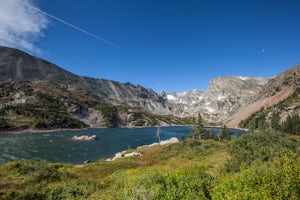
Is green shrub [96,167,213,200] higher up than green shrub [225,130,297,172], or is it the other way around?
green shrub [225,130,297,172]

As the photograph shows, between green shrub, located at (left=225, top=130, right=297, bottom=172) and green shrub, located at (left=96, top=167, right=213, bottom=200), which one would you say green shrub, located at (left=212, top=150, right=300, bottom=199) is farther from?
green shrub, located at (left=225, top=130, right=297, bottom=172)

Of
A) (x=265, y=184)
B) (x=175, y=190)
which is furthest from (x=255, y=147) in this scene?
(x=175, y=190)

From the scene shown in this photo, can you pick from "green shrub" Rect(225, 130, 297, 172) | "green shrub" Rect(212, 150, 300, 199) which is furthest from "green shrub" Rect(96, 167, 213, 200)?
"green shrub" Rect(225, 130, 297, 172)

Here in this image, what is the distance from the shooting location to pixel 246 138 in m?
22.7

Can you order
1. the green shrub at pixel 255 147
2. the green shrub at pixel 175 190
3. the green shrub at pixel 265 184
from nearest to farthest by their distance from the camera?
the green shrub at pixel 265 184 < the green shrub at pixel 175 190 < the green shrub at pixel 255 147

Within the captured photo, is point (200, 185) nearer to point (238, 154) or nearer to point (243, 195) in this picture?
point (243, 195)

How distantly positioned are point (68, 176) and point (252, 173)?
25.2 meters

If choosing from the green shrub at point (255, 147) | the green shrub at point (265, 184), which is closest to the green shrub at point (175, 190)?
the green shrub at point (265, 184)

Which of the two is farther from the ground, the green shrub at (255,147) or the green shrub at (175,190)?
the green shrub at (255,147)

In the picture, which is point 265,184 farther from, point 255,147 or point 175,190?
point 255,147

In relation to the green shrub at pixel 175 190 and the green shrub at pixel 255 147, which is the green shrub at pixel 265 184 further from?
the green shrub at pixel 255 147

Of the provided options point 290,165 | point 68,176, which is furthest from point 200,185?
point 68,176

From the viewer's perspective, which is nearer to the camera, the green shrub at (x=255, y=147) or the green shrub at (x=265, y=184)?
the green shrub at (x=265, y=184)

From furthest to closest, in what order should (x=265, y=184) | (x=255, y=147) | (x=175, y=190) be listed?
(x=255, y=147), (x=175, y=190), (x=265, y=184)
